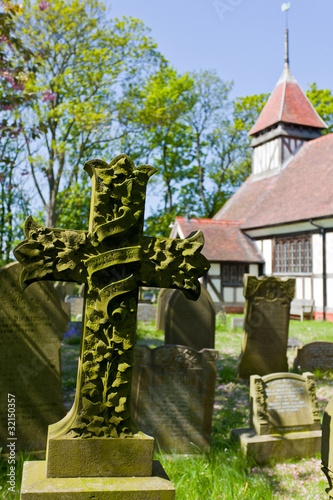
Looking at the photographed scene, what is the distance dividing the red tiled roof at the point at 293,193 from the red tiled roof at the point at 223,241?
0.78 metres

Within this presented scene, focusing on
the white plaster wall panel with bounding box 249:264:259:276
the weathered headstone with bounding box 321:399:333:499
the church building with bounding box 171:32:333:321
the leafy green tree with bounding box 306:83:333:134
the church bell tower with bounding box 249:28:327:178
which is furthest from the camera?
the leafy green tree with bounding box 306:83:333:134

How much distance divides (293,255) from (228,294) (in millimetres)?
3804

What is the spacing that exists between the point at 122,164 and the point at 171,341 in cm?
676

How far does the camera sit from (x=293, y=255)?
2078 centimetres

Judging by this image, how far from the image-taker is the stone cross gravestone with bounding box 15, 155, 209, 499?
2.34 meters

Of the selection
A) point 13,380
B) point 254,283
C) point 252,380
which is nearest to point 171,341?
point 254,283

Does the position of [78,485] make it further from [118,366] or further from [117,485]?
[118,366]

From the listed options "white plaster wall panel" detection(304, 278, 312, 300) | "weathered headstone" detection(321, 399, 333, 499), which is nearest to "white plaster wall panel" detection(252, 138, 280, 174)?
"white plaster wall panel" detection(304, 278, 312, 300)

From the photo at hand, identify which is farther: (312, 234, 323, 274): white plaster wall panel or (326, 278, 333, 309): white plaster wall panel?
(312, 234, 323, 274): white plaster wall panel

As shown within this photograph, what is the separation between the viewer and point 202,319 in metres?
8.95

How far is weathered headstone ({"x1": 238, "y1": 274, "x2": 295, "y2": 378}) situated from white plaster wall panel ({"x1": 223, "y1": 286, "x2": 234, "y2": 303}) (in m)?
13.5

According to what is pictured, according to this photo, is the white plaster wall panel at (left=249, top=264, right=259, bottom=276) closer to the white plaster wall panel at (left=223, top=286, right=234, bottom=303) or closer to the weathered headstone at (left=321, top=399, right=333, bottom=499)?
the white plaster wall panel at (left=223, top=286, right=234, bottom=303)

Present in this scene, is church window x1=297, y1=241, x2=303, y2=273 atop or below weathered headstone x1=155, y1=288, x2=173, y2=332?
atop

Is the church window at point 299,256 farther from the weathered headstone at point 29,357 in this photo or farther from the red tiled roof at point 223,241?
the weathered headstone at point 29,357
